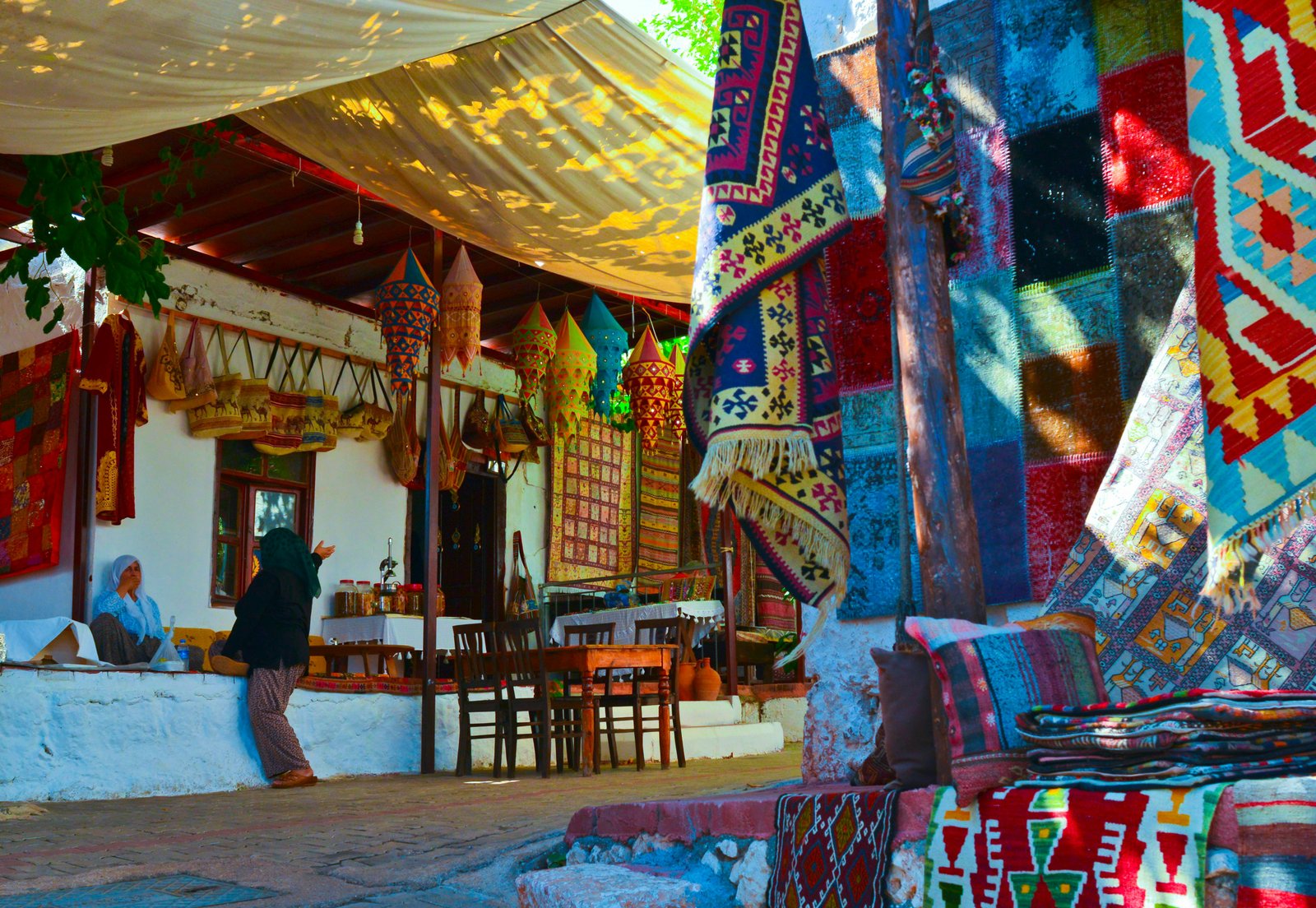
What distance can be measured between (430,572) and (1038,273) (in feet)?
16.8

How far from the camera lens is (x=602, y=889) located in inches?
107

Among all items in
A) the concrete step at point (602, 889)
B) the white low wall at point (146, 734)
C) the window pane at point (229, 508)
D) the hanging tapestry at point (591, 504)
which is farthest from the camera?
the hanging tapestry at point (591, 504)

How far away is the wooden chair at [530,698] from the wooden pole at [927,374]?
190 inches

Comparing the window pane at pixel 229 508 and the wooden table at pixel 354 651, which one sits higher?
the window pane at pixel 229 508

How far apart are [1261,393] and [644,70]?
346 cm

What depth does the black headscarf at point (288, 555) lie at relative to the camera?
6.92m

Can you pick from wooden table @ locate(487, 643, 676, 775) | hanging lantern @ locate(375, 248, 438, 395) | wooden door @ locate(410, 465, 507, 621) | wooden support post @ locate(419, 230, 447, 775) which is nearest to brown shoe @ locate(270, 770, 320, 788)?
wooden support post @ locate(419, 230, 447, 775)

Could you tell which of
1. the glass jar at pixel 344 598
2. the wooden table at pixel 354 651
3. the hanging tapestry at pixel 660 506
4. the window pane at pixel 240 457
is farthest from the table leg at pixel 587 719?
the hanging tapestry at pixel 660 506

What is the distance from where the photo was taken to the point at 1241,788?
1943mm

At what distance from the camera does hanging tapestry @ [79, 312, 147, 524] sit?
8.85 m

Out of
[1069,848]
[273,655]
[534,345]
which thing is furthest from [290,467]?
[1069,848]

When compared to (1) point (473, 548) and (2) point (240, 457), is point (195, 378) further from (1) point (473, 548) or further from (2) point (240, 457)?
(1) point (473, 548)

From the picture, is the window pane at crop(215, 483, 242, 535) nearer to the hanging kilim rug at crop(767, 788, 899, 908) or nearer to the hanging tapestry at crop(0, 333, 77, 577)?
the hanging tapestry at crop(0, 333, 77, 577)

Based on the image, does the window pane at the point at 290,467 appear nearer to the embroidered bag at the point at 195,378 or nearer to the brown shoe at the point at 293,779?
the embroidered bag at the point at 195,378
